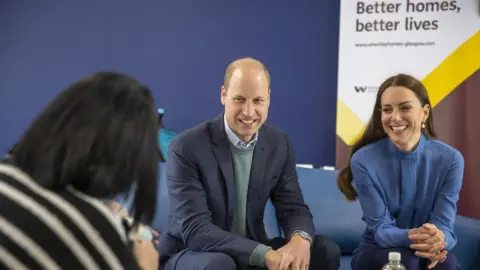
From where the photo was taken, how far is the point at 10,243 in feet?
3.38

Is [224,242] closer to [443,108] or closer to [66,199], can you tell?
[66,199]

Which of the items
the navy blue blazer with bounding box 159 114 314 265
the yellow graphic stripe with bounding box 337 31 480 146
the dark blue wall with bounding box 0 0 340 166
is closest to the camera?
the navy blue blazer with bounding box 159 114 314 265

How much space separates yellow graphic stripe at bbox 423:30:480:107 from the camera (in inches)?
131

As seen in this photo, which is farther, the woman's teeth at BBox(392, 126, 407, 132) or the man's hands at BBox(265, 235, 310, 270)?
the woman's teeth at BBox(392, 126, 407, 132)

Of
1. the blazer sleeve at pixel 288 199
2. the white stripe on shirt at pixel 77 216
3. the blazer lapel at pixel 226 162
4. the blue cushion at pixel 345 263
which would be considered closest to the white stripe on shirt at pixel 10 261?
the white stripe on shirt at pixel 77 216

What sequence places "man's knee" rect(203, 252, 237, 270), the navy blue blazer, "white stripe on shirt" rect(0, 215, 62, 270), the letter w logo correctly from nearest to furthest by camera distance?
"white stripe on shirt" rect(0, 215, 62, 270) < "man's knee" rect(203, 252, 237, 270) < the navy blue blazer < the letter w logo

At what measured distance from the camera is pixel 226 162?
7.59 feet

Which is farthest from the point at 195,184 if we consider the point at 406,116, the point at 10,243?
the point at 10,243

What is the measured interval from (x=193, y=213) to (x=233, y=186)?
20 cm

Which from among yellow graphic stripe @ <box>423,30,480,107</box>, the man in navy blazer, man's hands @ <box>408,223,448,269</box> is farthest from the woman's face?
yellow graphic stripe @ <box>423,30,480,107</box>

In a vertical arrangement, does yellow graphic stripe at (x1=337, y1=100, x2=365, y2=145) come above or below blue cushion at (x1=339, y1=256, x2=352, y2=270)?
above

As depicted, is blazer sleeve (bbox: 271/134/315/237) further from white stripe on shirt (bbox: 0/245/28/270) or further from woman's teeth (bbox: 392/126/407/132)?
white stripe on shirt (bbox: 0/245/28/270)

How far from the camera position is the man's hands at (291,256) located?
2.09m

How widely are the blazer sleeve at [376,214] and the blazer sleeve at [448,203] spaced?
17 centimetres
